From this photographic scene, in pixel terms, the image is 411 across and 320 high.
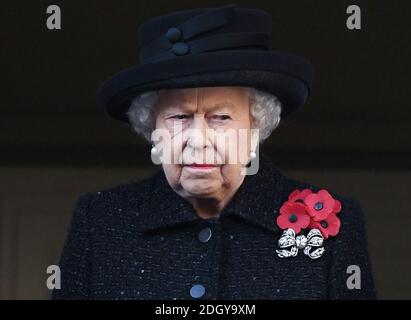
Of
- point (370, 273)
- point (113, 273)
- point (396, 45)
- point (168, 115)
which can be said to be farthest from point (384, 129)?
point (113, 273)

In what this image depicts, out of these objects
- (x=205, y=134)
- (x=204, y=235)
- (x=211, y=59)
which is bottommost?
(x=204, y=235)

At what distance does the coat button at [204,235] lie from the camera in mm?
2119

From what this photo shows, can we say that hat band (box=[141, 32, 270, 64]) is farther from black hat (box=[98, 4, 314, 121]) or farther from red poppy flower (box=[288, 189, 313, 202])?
red poppy flower (box=[288, 189, 313, 202])

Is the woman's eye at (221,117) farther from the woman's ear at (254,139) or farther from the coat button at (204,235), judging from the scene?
the coat button at (204,235)

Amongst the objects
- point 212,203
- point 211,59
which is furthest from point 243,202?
point 211,59

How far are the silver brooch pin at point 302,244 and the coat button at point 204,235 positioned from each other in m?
0.13

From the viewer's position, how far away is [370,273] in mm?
2131

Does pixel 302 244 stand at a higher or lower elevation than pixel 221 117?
lower

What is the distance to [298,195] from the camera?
218 centimetres

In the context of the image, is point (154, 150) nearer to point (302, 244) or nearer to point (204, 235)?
point (204, 235)

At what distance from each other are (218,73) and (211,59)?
3 cm

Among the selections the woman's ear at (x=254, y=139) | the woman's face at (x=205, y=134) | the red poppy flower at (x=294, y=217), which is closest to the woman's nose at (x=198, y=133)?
the woman's face at (x=205, y=134)

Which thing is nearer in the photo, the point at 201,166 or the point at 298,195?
the point at 201,166
